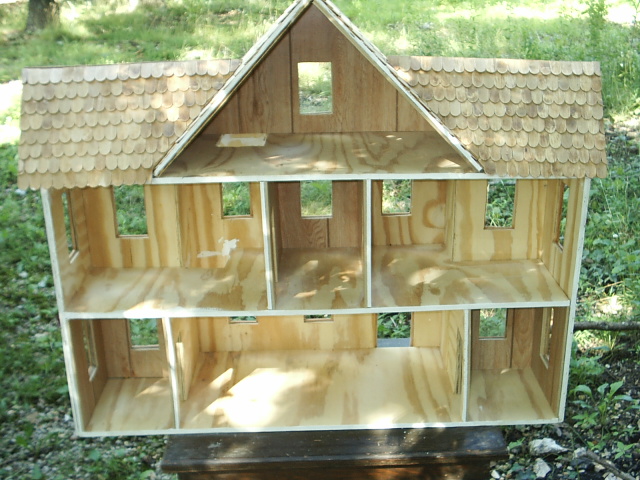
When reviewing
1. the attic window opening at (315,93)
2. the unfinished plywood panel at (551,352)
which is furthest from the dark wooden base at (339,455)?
the attic window opening at (315,93)

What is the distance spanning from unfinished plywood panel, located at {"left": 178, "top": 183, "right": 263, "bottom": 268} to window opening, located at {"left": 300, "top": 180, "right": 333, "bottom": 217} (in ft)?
7.00

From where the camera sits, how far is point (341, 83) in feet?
14.8

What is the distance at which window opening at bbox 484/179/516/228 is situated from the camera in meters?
7.23

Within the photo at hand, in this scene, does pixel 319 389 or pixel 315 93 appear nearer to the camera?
pixel 319 389

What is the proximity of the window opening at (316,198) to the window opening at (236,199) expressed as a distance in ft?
1.82

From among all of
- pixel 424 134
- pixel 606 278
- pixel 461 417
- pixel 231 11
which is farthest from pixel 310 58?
pixel 231 11

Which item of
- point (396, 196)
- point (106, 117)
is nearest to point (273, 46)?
point (106, 117)

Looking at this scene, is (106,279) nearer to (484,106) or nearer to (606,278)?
(484,106)

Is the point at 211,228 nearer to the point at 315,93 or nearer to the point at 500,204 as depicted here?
the point at 315,93

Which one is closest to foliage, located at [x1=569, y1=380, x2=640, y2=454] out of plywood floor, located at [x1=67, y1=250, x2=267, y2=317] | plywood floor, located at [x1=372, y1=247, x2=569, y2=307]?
plywood floor, located at [x1=372, y1=247, x2=569, y2=307]

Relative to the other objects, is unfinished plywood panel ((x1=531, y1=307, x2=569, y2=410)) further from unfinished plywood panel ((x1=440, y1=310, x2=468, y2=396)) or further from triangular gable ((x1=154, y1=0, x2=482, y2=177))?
triangular gable ((x1=154, y1=0, x2=482, y2=177))

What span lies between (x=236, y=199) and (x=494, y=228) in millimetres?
3260

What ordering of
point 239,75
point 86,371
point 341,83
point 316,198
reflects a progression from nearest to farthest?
point 239,75
point 341,83
point 86,371
point 316,198

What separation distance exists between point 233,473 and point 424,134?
237 cm
